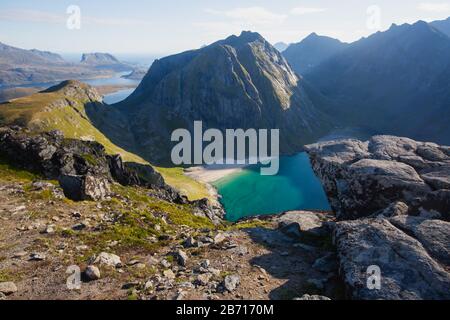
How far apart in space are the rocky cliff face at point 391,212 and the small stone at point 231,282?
7460 mm

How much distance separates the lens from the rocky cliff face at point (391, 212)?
2129cm

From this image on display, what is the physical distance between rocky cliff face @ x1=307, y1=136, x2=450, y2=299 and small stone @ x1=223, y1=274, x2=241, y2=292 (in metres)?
7.46

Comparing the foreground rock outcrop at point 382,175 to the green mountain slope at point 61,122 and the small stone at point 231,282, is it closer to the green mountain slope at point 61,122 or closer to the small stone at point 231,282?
the small stone at point 231,282

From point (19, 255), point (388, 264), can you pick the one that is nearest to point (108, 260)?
point (19, 255)

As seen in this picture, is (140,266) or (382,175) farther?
(382,175)

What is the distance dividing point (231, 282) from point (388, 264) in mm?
10758

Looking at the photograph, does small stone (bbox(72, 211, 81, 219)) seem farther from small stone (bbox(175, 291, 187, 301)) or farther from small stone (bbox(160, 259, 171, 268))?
small stone (bbox(175, 291, 187, 301))

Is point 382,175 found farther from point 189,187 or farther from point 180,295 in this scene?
point 189,187

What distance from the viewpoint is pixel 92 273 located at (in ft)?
74.4

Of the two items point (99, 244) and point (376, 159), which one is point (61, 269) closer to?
point (99, 244)

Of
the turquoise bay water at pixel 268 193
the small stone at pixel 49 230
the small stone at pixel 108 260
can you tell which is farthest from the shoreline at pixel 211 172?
the small stone at pixel 108 260

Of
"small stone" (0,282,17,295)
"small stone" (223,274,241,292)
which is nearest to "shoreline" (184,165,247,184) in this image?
"small stone" (223,274,241,292)

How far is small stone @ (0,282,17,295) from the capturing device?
20.5 meters
